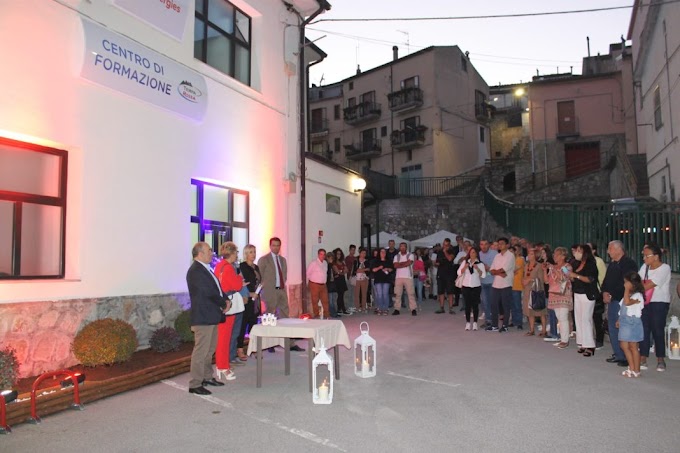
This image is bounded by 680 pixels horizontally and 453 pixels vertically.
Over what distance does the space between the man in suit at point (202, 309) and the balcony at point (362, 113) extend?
32461mm

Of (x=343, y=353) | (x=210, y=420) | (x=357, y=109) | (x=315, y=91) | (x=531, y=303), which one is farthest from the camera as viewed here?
(x=315, y=91)

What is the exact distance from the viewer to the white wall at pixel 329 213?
1441cm

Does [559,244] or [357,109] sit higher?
[357,109]

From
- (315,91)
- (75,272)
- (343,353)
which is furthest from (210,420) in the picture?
(315,91)

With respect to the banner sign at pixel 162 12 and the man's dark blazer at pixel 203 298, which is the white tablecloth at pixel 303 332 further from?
the banner sign at pixel 162 12

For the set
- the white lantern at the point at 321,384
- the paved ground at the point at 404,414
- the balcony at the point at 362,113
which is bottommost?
the paved ground at the point at 404,414

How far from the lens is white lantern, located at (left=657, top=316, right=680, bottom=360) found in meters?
8.18

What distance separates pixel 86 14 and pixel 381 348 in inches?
278

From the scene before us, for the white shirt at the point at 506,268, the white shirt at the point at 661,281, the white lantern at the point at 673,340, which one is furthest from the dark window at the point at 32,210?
the white lantern at the point at 673,340

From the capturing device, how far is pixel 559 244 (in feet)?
45.7

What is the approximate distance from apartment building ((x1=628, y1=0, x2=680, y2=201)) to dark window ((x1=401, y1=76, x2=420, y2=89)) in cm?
1591

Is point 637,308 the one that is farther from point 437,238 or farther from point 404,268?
point 437,238

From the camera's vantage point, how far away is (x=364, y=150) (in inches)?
1515

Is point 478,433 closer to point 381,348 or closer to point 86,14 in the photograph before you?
point 381,348
